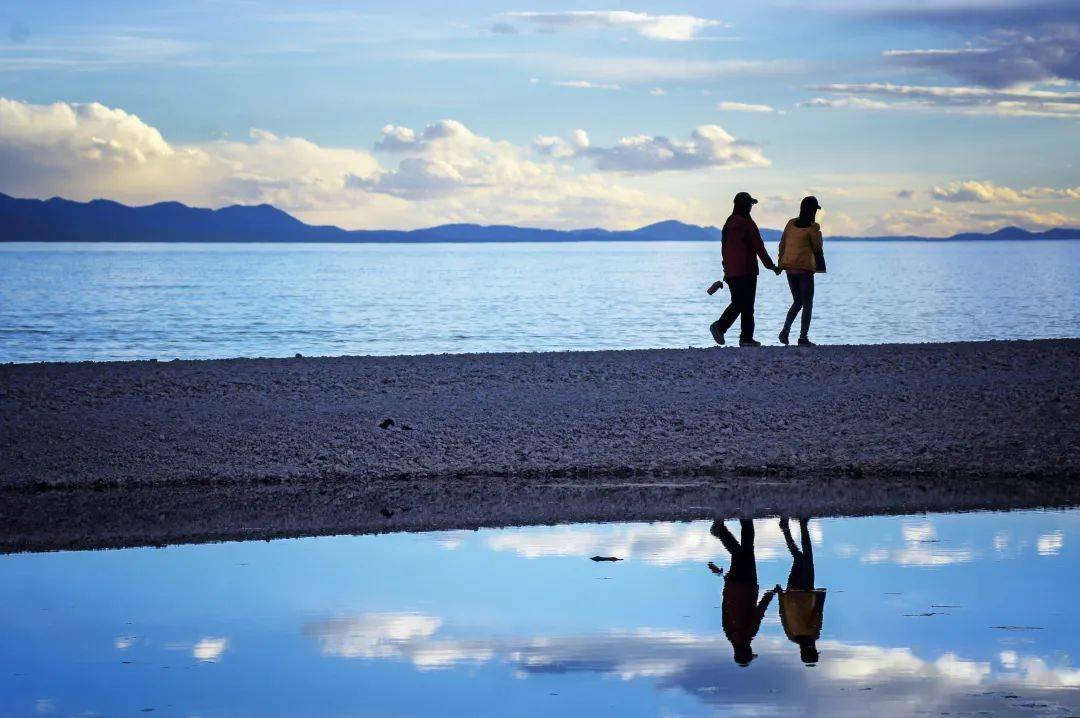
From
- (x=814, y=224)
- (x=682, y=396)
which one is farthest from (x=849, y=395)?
(x=814, y=224)

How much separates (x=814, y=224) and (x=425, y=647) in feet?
43.6

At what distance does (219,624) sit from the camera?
584 cm

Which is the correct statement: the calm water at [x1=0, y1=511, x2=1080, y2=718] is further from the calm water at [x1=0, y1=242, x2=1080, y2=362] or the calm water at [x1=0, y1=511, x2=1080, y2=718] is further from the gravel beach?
the calm water at [x1=0, y1=242, x2=1080, y2=362]

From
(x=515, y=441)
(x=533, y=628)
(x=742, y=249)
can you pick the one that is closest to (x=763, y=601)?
(x=533, y=628)

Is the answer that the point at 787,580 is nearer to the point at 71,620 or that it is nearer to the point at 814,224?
the point at 71,620

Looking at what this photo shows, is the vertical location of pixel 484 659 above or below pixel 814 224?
below

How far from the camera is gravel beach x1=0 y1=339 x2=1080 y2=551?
893cm

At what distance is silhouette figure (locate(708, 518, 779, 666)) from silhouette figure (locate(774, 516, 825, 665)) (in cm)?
10

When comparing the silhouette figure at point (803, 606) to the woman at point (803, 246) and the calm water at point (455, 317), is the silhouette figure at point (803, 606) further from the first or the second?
the calm water at point (455, 317)

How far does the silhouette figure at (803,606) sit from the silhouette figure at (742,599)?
0.10 metres

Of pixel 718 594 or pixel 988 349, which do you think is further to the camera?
pixel 988 349

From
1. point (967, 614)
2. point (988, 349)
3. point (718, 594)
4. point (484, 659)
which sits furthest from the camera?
point (988, 349)

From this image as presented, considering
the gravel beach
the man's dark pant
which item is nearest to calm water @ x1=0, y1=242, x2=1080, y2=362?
the man's dark pant

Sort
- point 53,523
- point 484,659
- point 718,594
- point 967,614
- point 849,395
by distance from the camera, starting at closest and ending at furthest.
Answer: point 484,659 → point 967,614 → point 718,594 → point 53,523 → point 849,395
